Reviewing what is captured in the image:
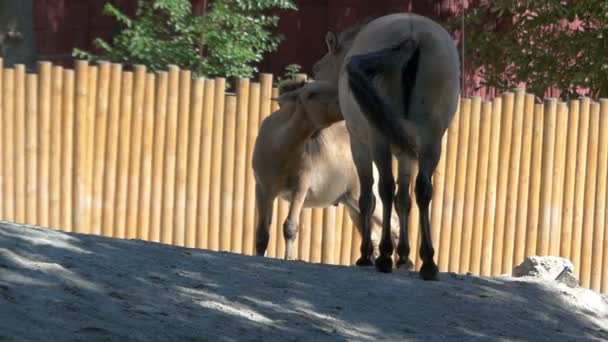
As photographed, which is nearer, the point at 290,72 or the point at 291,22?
the point at 290,72

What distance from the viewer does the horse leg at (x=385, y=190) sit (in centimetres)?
680

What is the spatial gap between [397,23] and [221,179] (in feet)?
14.9

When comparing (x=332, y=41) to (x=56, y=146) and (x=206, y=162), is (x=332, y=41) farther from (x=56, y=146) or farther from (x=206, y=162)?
(x=56, y=146)

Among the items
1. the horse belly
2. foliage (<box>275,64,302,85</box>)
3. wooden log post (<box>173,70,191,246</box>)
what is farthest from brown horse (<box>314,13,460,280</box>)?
foliage (<box>275,64,302,85</box>)

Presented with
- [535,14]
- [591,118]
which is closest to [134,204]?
[591,118]

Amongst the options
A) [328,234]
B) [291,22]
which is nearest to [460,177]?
[328,234]

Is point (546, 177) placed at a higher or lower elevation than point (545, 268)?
higher

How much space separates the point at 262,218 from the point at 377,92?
2944 millimetres

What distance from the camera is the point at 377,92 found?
21.6ft

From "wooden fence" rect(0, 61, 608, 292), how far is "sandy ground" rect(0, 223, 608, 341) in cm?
435

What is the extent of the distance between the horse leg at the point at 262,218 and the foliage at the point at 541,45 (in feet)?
20.1

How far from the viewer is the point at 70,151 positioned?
37.2ft

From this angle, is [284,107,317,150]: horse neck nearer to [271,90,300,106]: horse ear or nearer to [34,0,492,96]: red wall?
[271,90,300,106]: horse ear

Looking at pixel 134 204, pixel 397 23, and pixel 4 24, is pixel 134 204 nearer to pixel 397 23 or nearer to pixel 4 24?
pixel 397 23
